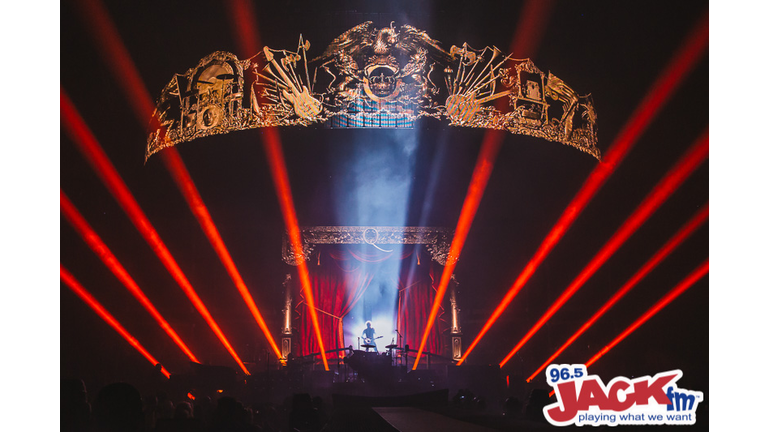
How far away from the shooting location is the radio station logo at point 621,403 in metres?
5.78

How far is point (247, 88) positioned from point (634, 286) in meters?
7.68

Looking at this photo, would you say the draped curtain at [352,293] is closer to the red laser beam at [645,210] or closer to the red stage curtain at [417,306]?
the red stage curtain at [417,306]

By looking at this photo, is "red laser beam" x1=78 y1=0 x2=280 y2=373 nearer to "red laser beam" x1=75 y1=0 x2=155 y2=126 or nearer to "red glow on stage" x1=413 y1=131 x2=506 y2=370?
"red laser beam" x1=75 y1=0 x2=155 y2=126

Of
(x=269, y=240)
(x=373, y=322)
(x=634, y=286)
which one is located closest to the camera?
(x=634, y=286)

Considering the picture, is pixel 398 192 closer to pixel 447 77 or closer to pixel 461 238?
pixel 461 238

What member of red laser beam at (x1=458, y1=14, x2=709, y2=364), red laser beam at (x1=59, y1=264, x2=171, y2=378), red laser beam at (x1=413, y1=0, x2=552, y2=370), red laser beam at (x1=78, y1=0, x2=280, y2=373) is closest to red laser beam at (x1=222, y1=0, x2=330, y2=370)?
red laser beam at (x1=78, y1=0, x2=280, y2=373)

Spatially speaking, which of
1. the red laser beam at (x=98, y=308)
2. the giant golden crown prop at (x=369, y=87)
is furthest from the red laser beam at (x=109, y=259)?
the giant golden crown prop at (x=369, y=87)

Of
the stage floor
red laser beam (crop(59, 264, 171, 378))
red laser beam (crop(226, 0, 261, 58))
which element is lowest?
the stage floor

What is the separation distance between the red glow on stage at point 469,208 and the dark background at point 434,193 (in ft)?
0.62

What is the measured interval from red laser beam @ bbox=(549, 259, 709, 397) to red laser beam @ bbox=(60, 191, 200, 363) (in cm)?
904

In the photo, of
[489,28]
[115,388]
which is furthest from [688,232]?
[115,388]

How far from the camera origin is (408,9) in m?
8.85

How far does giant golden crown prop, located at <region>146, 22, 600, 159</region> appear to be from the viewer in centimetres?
903

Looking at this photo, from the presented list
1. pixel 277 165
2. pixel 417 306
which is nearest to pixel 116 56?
pixel 277 165
